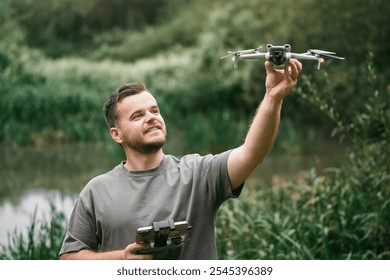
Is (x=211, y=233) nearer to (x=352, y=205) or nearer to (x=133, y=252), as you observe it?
(x=133, y=252)

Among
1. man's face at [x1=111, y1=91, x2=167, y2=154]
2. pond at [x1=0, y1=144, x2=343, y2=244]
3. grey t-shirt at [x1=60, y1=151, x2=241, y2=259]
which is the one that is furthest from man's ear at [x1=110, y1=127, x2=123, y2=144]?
pond at [x1=0, y1=144, x2=343, y2=244]

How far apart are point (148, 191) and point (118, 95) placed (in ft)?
0.97

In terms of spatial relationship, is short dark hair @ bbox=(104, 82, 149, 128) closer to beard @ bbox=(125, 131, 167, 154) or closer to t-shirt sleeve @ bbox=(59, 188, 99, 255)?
beard @ bbox=(125, 131, 167, 154)

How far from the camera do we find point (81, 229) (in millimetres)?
1774

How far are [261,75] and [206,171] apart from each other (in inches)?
332

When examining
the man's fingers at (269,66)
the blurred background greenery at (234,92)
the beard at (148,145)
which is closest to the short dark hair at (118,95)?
the beard at (148,145)

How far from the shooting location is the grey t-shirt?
1712mm

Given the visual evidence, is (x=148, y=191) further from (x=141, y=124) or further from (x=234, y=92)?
(x=234, y=92)

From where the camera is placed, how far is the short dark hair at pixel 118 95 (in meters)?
1.83

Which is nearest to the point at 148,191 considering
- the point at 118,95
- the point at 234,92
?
the point at 118,95

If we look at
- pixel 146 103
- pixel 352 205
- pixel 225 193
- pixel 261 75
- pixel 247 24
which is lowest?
pixel 352 205

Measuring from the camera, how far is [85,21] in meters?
12.9

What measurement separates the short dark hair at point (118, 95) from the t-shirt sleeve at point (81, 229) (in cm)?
25
